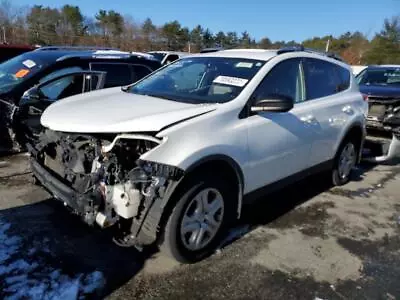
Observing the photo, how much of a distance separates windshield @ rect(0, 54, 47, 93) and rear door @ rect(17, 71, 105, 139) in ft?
1.16

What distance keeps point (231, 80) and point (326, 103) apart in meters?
1.53

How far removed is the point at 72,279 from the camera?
3.09m

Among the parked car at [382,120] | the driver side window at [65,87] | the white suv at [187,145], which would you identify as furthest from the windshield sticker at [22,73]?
the parked car at [382,120]

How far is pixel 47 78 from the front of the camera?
587cm

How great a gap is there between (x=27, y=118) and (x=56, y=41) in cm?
3059

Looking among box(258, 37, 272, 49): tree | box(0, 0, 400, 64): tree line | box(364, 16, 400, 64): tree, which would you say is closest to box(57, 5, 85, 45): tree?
box(0, 0, 400, 64): tree line

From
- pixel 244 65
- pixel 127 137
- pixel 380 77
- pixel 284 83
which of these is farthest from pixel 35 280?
pixel 380 77

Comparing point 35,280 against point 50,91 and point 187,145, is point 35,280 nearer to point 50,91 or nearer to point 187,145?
point 187,145

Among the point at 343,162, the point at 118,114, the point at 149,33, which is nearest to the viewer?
the point at 118,114

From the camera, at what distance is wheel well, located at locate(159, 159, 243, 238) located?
3.09m

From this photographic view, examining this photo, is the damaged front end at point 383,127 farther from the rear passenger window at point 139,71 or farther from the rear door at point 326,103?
the rear passenger window at point 139,71

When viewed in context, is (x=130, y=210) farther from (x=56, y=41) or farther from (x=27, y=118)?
(x=56, y=41)

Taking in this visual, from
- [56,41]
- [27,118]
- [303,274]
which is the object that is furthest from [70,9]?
[303,274]

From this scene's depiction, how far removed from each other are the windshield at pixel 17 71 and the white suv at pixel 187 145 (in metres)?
1.93
